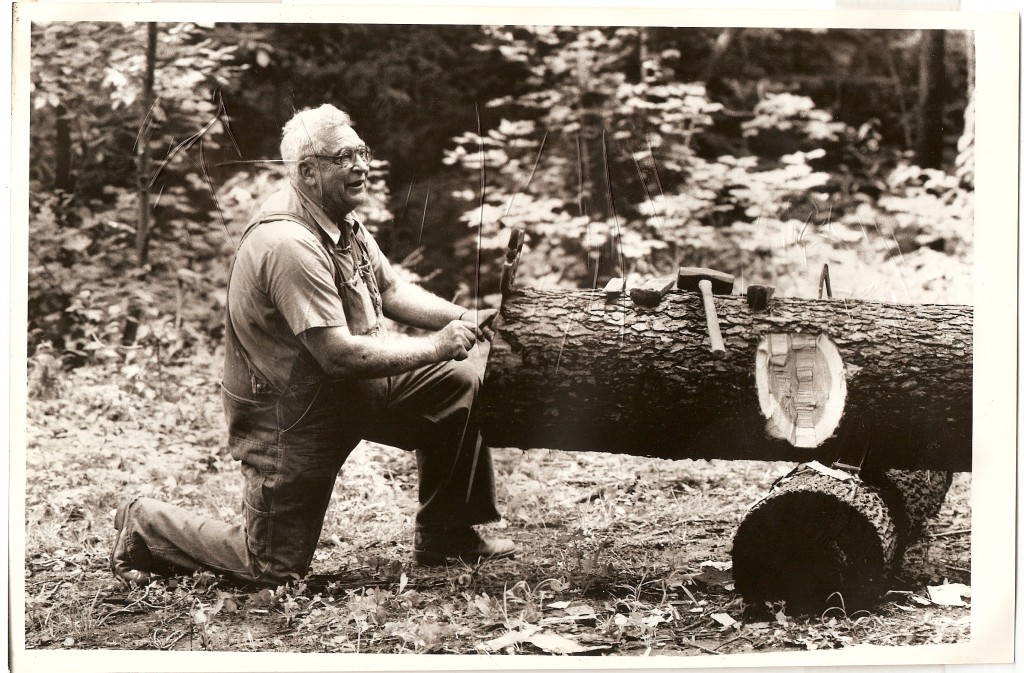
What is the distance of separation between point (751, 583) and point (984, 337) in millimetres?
1534

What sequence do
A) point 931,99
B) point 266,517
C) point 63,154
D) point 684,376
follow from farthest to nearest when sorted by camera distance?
point 931,99 → point 63,154 → point 266,517 → point 684,376

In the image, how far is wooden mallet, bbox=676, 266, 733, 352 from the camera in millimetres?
3496

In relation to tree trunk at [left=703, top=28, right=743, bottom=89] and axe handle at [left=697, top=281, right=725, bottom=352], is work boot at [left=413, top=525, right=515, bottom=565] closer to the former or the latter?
axe handle at [left=697, top=281, right=725, bottom=352]

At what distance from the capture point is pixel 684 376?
3465mm

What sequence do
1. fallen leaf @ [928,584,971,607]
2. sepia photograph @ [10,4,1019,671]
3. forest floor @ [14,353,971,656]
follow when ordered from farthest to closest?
fallen leaf @ [928,584,971,607], forest floor @ [14,353,971,656], sepia photograph @ [10,4,1019,671]

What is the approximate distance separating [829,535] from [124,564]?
3062 mm

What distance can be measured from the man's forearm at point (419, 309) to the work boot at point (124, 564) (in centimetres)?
150

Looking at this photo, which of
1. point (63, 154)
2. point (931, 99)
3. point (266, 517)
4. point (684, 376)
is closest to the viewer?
point (684, 376)

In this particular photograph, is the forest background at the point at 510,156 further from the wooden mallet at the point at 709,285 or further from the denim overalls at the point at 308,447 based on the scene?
the denim overalls at the point at 308,447

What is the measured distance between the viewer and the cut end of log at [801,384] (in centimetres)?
352

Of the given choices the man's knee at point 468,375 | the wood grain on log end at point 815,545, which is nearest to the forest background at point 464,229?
the wood grain on log end at point 815,545

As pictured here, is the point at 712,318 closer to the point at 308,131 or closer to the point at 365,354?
the point at 365,354

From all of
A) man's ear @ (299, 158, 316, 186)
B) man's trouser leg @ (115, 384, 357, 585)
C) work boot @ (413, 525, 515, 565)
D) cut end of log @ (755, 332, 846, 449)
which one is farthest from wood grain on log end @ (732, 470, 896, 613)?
man's ear @ (299, 158, 316, 186)

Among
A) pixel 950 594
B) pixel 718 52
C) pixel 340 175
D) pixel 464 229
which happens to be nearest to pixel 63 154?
pixel 340 175
